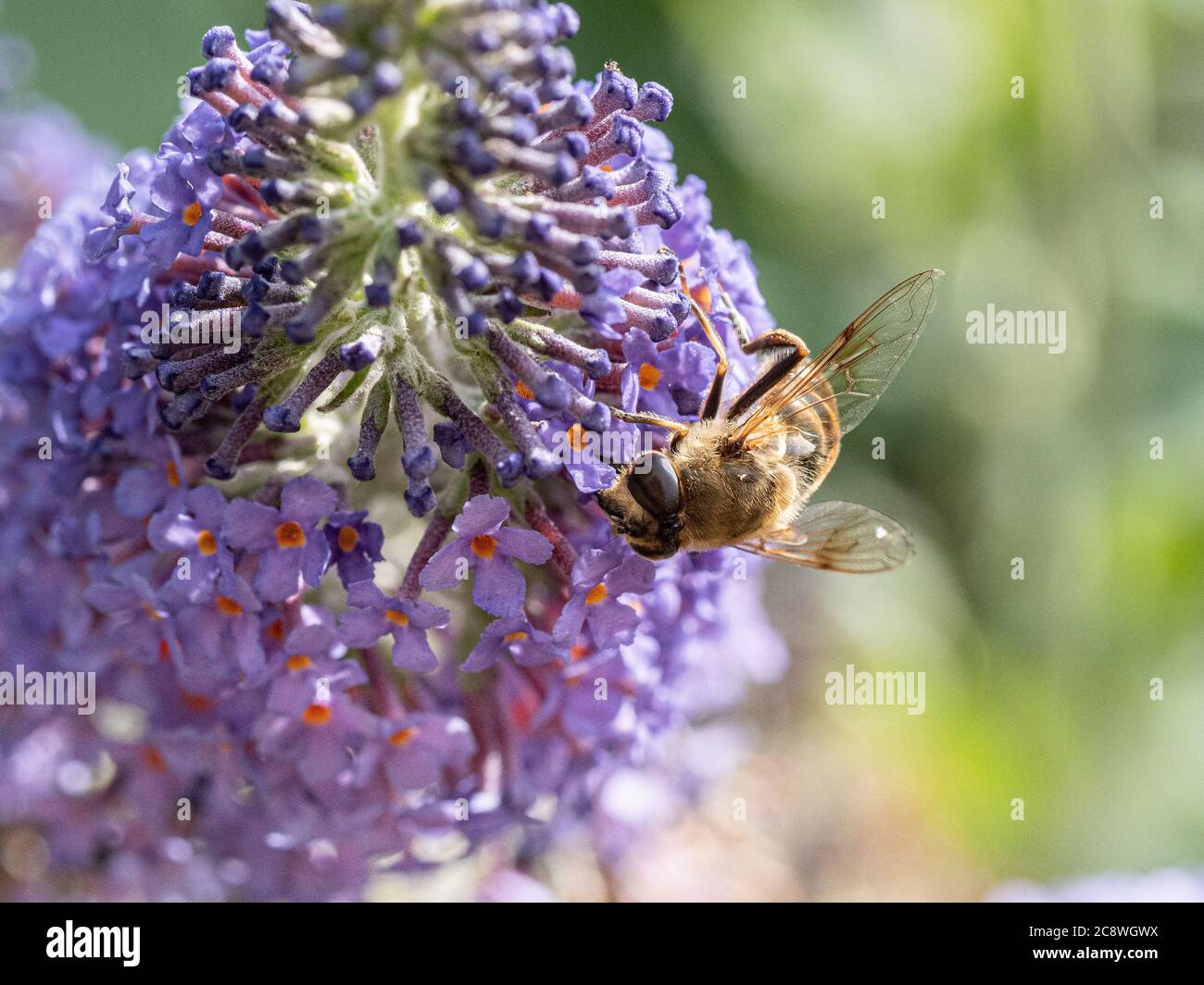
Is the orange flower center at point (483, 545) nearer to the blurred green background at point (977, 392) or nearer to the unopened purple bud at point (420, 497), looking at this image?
the unopened purple bud at point (420, 497)

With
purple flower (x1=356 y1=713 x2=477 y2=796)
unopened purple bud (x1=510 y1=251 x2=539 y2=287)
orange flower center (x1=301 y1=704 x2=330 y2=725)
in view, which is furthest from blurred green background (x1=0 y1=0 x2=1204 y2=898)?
unopened purple bud (x1=510 y1=251 x2=539 y2=287)

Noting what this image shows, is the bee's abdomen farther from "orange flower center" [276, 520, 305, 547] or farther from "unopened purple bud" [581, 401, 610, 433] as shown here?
"orange flower center" [276, 520, 305, 547]

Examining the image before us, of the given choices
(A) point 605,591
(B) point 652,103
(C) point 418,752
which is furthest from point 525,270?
(C) point 418,752

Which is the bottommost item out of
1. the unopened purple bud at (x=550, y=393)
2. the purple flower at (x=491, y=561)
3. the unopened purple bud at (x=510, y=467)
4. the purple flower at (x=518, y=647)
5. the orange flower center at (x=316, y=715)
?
the orange flower center at (x=316, y=715)

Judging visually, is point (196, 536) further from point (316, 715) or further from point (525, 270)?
point (525, 270)

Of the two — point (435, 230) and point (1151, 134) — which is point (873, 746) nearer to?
point (1151, 134)

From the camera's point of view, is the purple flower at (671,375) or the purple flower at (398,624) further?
the purple flower at (671,375)

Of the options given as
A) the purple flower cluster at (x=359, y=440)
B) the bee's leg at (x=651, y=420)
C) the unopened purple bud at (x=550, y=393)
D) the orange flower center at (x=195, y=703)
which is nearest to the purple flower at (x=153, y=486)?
the purple flower cluster at (x=359, y=440)
